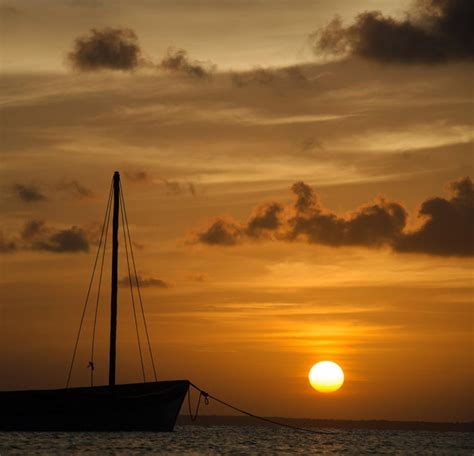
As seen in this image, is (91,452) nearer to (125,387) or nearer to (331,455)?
(125,387)

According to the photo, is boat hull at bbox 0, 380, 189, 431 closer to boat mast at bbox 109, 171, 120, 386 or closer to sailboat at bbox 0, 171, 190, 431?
sailboat at bbox 0, 171, 190, 431

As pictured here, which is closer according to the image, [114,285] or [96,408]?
[114,285]

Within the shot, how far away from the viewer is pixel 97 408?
8900 centimetres

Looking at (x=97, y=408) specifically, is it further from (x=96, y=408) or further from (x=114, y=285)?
(x=114, y=285)

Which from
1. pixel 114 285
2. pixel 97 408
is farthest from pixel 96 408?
pixel 114 285

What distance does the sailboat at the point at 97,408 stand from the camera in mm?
88500

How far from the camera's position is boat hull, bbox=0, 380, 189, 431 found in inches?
3487

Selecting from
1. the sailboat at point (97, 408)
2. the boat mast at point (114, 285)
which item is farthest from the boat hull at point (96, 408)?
the boat mast at point (114, 285)

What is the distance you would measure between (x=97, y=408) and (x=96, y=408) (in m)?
0.17

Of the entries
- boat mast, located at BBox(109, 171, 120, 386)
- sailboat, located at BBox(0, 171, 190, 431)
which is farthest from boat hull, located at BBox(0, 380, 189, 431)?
boat mast, located at BBox(109, 171, 120, 386)

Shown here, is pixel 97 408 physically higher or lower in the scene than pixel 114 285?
lower

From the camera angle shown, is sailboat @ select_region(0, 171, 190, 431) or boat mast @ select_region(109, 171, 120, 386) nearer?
boat mast @ select_region(109, 171, 120, 386)

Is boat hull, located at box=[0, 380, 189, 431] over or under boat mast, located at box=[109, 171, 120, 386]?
under

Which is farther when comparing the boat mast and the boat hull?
the boat hull
